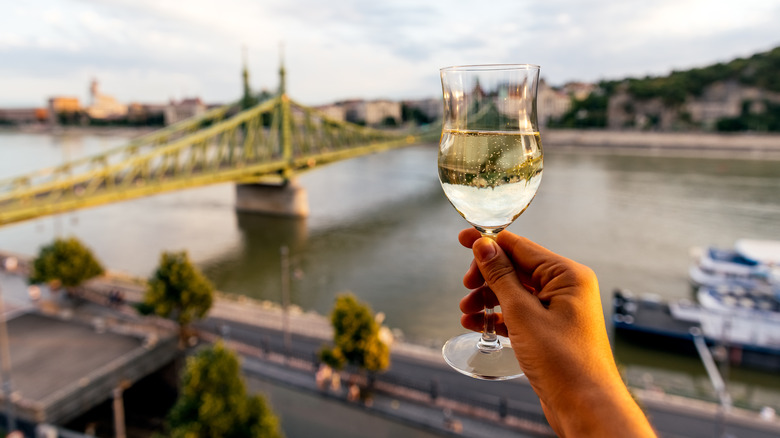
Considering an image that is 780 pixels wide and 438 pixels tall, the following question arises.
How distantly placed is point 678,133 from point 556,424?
50.3 m

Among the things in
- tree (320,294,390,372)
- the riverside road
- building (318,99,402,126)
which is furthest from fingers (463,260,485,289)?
building (318,99,402,126)

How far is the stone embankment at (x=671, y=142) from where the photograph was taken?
39062 millimetres

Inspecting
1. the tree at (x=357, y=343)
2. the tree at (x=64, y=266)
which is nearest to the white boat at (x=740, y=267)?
the tree at (x=357, y=343)

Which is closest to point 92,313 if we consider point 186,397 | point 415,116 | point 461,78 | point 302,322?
point 302,322

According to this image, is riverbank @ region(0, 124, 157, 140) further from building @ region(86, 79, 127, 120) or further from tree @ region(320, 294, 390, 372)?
tree @ region(320, 294, 390, 372)


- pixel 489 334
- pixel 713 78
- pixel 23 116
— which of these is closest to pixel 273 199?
pixel 489 334

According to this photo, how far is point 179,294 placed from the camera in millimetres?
7473

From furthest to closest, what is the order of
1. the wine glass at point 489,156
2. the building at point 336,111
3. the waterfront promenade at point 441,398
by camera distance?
1. the building at point 336,111
2. the waterfront promenade at point 441,398
3. the wine glass at point 489,156

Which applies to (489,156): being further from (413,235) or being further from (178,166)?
(178,166)

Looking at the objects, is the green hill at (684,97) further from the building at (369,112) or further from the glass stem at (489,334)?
the glass stem at (489,334)

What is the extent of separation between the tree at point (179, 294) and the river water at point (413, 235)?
9.24ft

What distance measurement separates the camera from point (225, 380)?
4969 millimetres

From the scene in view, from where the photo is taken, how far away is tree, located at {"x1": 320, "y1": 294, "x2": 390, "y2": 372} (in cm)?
606

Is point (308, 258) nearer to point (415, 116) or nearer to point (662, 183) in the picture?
point (662, 183)
